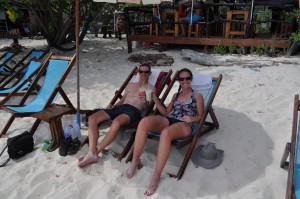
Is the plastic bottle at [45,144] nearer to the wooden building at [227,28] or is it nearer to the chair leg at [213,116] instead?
the chair leg at [213,116]

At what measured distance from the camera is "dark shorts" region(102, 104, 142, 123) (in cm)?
334

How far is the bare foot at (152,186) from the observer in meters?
2.66

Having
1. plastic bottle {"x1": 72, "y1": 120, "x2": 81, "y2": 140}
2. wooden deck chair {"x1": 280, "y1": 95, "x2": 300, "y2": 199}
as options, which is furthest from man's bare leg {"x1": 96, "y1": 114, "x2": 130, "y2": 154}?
wooden deck chair {"x1": 280, "y1": 95, "x2": 300, "y2": 199}

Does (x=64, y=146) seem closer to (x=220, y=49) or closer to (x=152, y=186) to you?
(x=152, y=186)

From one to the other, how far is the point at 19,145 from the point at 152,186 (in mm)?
1613

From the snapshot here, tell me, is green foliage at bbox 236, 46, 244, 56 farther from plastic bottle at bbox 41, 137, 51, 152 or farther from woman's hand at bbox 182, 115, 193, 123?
plastic bottle at bbox 41, 137, 51, 152

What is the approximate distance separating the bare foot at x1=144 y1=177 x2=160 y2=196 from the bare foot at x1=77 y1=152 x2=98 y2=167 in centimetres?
71

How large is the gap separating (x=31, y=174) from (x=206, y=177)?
179cm

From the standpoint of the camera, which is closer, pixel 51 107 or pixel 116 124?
pixel 116 124

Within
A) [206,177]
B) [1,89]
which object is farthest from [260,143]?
[1,89]

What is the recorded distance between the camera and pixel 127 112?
132 inches

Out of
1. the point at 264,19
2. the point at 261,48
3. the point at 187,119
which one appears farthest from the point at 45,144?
the point at 264,19

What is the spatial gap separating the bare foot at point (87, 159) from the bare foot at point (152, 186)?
710mm

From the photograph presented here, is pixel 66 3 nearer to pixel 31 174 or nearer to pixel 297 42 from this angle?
pixel 297 42
